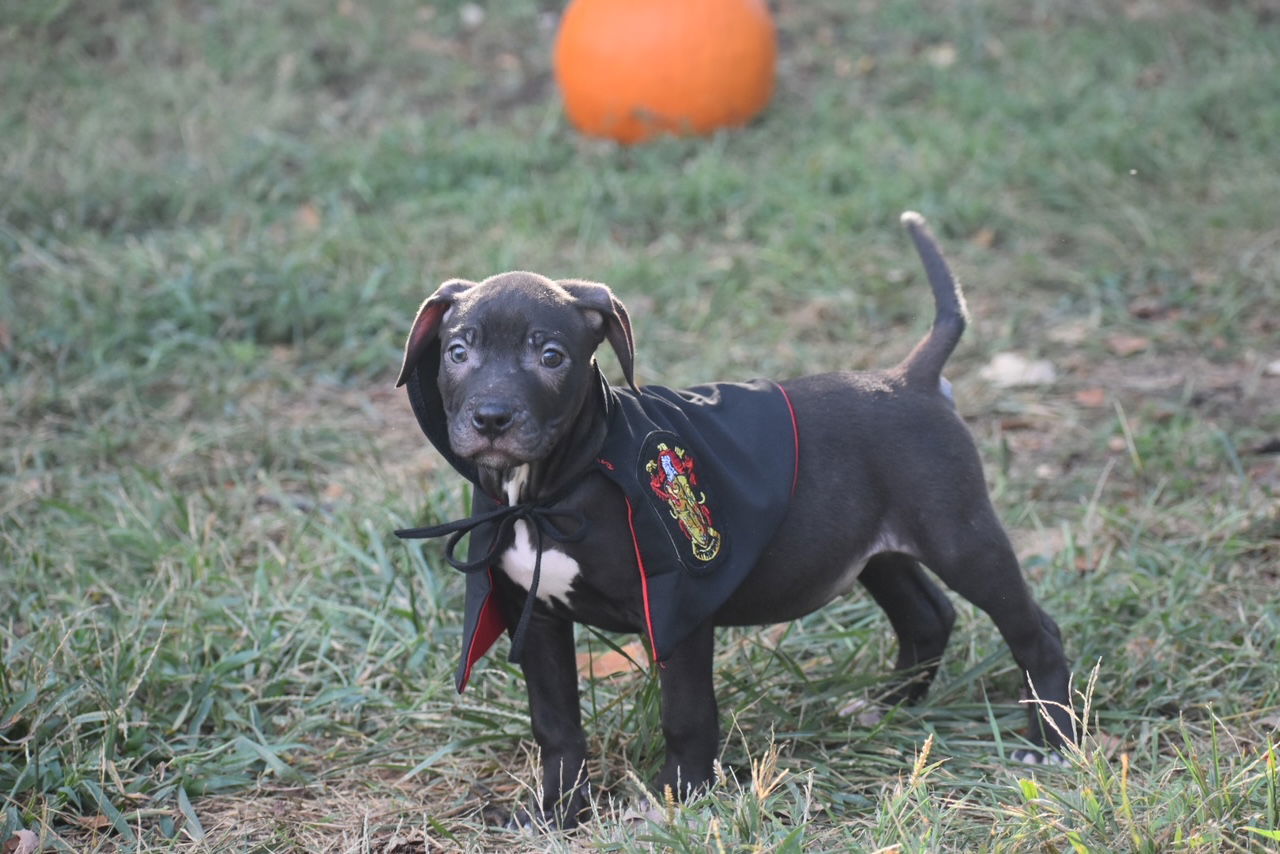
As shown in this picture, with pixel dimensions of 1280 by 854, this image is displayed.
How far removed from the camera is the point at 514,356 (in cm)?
313

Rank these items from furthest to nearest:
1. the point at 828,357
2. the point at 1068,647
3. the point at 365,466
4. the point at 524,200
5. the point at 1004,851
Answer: the point at 524,200 < the point at 828,357 < the point at 365,466 < the point at 1068,647 < the point at 1004,851

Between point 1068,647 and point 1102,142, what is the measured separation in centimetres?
472

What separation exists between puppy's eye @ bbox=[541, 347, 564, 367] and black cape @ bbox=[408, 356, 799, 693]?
0.69ft

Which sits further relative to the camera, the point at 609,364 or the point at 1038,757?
the point at 609,364

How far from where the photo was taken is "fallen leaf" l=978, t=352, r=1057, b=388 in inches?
241

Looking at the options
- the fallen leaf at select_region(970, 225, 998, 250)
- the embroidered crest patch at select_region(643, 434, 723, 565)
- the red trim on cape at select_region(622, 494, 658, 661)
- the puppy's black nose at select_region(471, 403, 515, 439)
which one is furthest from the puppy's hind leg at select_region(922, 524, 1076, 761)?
the fallen leaf at select_region(970, 225, 998, 250)

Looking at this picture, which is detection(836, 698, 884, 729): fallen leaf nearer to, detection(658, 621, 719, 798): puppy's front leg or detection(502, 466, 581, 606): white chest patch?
detection(658, 621, 719, 798): puppy's front leg

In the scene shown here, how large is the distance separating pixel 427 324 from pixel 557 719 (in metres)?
1.03

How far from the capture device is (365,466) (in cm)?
550

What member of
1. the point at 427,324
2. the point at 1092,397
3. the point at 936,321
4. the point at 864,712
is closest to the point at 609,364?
the point at 1092,397

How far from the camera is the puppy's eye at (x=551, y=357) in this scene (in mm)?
3133

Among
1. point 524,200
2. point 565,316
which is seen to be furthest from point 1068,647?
point 524,200

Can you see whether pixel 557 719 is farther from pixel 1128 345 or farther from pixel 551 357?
pixel 1128 345

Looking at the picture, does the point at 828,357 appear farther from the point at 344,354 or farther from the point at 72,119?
the point at 72,119
